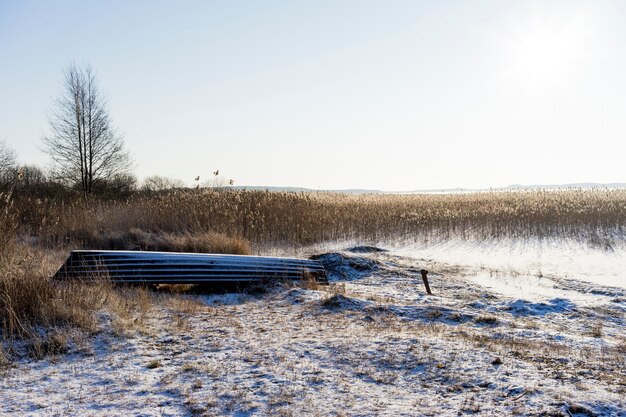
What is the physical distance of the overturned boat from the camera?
7.11 metres

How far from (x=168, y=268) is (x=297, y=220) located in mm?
7281

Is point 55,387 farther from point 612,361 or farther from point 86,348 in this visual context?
point 612,361

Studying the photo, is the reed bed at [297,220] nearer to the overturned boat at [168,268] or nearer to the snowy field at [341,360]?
the overturned boat at [168,268]

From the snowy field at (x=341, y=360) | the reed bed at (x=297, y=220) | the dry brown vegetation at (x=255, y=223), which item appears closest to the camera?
the snowy field at (x=341, y=360)

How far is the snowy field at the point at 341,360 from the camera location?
10.6 feet

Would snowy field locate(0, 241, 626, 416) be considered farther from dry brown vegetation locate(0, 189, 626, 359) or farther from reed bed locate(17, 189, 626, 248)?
reed bed locate(17, 189, 626, 248)

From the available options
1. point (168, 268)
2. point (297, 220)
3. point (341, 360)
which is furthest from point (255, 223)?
point (341, 360)

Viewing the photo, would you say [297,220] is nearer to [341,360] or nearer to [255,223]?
[255,223]

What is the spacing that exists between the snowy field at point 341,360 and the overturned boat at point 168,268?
1.54 ft

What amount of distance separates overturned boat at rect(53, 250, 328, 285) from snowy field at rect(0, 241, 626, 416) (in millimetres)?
471

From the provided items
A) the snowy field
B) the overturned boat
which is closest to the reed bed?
the overturned boat

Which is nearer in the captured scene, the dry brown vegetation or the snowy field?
the snowy field

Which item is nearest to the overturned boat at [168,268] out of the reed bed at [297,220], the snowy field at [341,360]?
the snowy field at [341,360]

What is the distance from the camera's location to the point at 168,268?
7.34 metres
